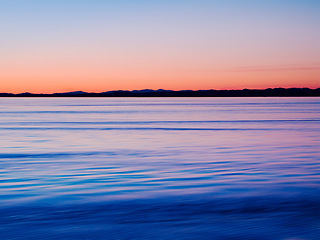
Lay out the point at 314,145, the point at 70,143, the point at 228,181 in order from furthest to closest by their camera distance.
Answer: the point at 70,143
the point at 314,145
the point at 228,181

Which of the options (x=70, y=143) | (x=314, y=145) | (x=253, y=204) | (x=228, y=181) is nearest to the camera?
(x=253, y=204)

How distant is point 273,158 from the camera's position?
14.6 metres

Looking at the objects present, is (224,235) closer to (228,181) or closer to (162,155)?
(228,181)

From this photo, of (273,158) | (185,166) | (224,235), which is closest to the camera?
(224,235)

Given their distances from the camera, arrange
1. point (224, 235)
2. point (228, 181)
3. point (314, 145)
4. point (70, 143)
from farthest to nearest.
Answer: point (70, 143), point (314, 145), point (228, 181), point (224, 235)

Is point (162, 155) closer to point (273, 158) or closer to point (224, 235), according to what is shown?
point (273, 158)

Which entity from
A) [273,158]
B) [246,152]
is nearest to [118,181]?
[273,158]

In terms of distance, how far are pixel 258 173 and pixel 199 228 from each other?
17.7 ft

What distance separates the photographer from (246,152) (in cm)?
1652

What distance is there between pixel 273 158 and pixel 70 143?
9791 millimetres

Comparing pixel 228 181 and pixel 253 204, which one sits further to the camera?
pixel 228 181

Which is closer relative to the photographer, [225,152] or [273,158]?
[273,158]

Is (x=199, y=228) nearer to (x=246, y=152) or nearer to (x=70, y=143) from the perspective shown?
(x=246, y=152)

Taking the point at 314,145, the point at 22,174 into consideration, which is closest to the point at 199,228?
the point at 22,174
